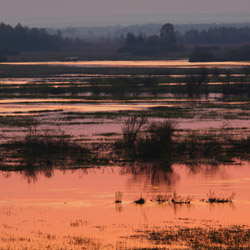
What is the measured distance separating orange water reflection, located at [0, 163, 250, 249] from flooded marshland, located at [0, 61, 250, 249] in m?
0.03

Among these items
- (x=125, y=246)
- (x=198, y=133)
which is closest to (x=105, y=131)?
(x=198, y=133)

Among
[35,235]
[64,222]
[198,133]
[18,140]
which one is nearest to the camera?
[35,235]

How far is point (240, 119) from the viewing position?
4822 cm

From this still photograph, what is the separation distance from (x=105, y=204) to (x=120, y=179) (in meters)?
4.40

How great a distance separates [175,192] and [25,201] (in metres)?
4.79

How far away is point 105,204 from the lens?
24422mm

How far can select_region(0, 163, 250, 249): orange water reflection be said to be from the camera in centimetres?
2070

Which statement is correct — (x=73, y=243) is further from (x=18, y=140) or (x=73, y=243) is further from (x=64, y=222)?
(x=18, y=140)

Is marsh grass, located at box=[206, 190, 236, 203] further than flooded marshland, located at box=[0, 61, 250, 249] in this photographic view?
Yes

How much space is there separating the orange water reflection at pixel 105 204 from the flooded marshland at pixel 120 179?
0.03m

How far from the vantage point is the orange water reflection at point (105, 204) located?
2070 cm

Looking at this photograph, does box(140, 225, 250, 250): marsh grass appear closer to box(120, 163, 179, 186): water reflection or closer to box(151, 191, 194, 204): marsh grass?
box(151, 191, 194, 204): marsh grass

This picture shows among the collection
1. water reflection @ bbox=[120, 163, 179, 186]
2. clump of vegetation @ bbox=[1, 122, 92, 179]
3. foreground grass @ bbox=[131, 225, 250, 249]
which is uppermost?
foreground grass @ bbox=[131, 225, 250, 249]

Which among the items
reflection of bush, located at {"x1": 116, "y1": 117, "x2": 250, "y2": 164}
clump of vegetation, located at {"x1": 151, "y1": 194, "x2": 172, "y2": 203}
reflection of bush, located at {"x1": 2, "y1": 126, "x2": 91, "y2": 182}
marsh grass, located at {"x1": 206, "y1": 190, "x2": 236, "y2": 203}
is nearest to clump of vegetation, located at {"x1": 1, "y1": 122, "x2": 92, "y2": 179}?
reflection of bush, located at {"x1": 2, "y1": 126, "x2": 91, "y2": 182}
